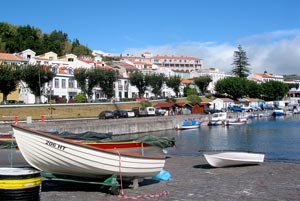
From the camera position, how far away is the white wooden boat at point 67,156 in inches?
552

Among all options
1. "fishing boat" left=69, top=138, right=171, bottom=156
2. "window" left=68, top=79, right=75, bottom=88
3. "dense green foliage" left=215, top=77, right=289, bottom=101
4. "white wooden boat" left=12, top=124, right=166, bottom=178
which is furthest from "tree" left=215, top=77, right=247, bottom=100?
"white wooden boat" left=12, top=124, right=166, bottom=178

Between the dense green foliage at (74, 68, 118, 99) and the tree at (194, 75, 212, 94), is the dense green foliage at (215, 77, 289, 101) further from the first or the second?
the dense green foliage at (74, 68, 118, 99)

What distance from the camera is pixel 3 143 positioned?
25.0 meters

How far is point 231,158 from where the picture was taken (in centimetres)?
2316

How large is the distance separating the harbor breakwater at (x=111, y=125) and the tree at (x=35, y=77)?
57.2ft

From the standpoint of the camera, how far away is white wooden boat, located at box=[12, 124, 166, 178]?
14.0 metres

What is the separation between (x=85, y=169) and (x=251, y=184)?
7.64m

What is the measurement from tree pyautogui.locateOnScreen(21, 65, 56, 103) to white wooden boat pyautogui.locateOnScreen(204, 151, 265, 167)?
59.6 m

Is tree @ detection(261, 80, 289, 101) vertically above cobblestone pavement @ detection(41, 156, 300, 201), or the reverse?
tree @ detection(261, 80, 289, 101)

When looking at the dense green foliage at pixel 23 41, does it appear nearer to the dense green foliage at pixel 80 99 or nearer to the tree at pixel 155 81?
the tree at pixel 155 81

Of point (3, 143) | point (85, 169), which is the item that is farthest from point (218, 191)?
point (3, 143)

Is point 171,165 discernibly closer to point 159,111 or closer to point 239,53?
point 159,111

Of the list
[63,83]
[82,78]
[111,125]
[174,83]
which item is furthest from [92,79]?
[111,125]

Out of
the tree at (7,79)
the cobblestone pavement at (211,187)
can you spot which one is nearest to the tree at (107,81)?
the tree at (7,79)
